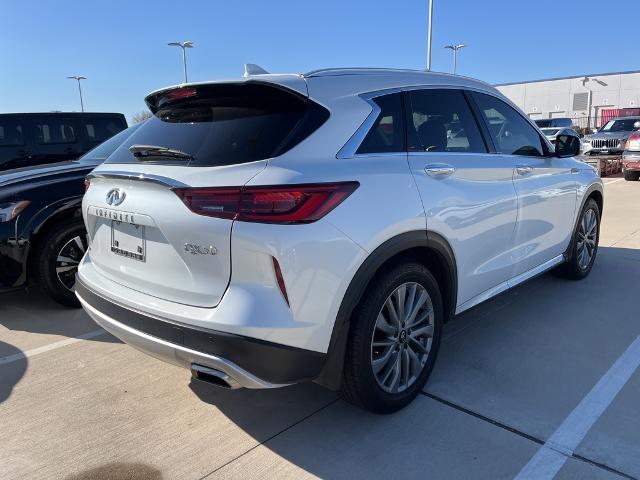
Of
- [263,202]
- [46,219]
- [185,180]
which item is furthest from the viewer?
[46,219]

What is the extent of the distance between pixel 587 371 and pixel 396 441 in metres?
1.49

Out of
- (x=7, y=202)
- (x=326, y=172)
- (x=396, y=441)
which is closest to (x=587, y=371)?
(x=396, y=441)

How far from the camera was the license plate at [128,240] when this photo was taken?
2566 millimetres

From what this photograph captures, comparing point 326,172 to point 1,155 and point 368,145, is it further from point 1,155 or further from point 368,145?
point 1,155

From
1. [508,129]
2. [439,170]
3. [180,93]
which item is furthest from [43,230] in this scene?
[508,129]

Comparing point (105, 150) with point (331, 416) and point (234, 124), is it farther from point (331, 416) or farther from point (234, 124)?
point (331, 416)

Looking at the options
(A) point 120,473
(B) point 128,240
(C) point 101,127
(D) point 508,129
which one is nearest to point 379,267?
(B) point 128,240

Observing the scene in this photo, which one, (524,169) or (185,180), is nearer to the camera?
(185,180)

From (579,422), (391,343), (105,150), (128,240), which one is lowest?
(579,422)

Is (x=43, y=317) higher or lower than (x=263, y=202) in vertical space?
lower

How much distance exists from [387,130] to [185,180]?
1111 millimetres

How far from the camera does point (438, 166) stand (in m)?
2.94

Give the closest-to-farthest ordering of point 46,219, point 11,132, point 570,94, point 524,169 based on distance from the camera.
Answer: point 524,169, point 46,219, point 11,132, point 570,94

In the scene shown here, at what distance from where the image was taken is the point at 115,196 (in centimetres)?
269
